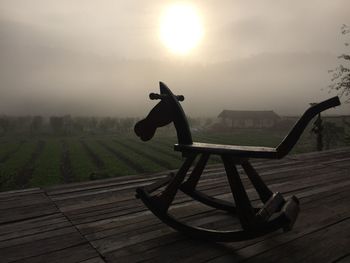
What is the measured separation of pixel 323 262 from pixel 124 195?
9.86 feet

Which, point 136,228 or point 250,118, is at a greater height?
point 250,118

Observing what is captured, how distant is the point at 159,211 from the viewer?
134 inches

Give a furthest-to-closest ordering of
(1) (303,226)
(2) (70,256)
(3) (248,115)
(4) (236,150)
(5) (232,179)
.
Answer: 1. (3) (248,115)
2. (1) (303,226)
3. (5) (232,179)
4. (4) (236,150)
5. (2) (70,256)

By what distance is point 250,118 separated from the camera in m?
91.1

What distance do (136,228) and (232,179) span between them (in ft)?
4.07

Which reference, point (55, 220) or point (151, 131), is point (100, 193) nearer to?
point (55, 220)

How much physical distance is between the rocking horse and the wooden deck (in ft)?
0.54

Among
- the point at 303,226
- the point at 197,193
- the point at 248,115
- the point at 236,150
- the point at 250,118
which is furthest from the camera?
the point at 248,115

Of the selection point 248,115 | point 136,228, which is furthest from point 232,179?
point 248,115

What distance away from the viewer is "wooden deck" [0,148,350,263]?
111 inches

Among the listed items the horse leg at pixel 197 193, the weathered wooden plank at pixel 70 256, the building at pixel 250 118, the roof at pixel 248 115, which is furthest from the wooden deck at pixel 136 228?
the roof at pixel 248 115

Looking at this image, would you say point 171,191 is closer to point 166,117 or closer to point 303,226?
point 166,117

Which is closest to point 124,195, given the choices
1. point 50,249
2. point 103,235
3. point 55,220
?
point 55,220

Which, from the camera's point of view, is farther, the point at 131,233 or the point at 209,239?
the point at 131,233
